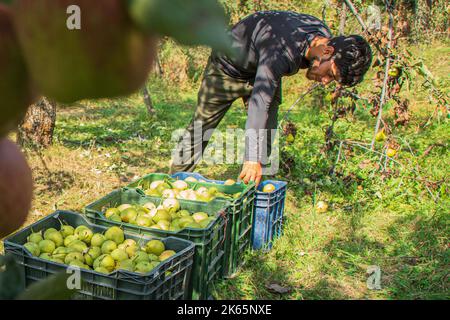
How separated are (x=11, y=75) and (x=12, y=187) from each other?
108 millimetres

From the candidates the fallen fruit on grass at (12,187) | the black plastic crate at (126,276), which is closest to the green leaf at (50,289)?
the fallen fruit on grass at (12,187)

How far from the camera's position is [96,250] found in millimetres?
2279

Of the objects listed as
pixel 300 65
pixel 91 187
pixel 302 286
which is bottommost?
pixel 302 286

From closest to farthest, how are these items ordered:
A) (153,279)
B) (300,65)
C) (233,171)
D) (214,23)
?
(214,23)
(153,279)
(300,65)
(233,171)

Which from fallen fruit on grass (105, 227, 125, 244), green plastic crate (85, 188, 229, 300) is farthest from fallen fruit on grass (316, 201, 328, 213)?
fallen fruit on grass (105, 227, 125, 244)

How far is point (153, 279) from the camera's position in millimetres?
1955

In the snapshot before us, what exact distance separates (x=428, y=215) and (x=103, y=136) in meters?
3.47

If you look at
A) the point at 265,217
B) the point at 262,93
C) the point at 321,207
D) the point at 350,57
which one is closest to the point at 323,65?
the point at 350,57

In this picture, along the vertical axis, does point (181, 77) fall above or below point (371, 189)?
above

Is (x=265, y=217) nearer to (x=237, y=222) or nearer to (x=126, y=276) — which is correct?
(x=237, y=222)

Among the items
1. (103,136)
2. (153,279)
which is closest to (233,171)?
(103,136)

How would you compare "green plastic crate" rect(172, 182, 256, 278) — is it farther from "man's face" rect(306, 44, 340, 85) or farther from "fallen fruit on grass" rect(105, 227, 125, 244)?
"man's face" rect(306, 44, 340, 85)

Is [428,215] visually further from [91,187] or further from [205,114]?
[91,187]

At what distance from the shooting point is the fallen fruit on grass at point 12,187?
1.07 ft
